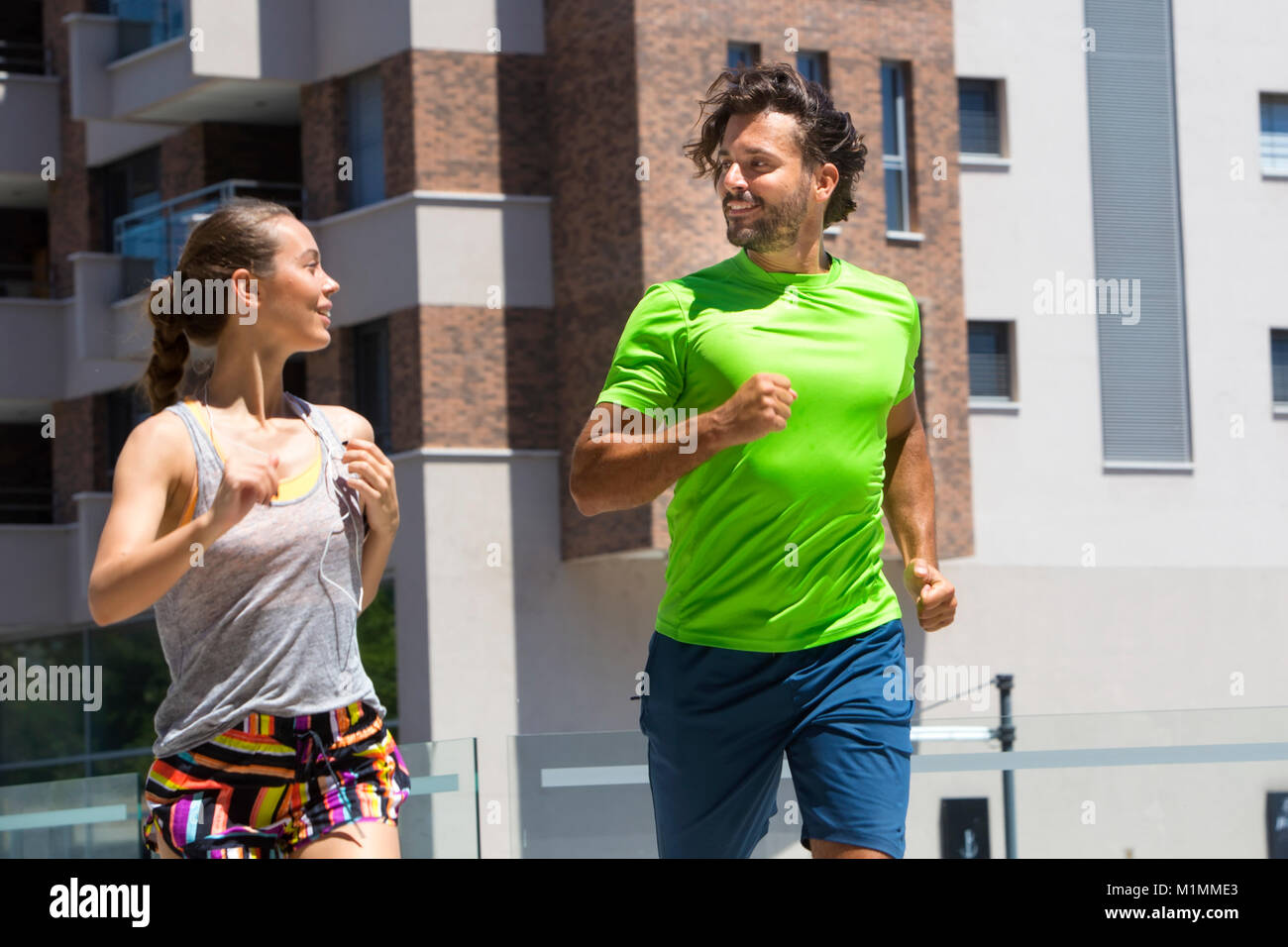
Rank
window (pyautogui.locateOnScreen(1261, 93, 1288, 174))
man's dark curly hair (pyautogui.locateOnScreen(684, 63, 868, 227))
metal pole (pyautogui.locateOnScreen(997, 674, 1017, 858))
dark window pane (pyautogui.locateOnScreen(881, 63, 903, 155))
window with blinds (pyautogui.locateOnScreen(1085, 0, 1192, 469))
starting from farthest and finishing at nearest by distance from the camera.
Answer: window (pyautogui.locateOnScreen(1261, 93, 1288, 174)) < window with blinds (pyautogui.locateOnScreen(1085, 0, 1192, 469)) < dark window pane (pyautogui.locateOnScreen(881, 63, 903, 155)) < metal pole (pyautogui.locateOnScreen(997, 674, 1017, 858)) < man's dark curly hair (pyautogui.locateOnScreen(684, 63, 868, 227))

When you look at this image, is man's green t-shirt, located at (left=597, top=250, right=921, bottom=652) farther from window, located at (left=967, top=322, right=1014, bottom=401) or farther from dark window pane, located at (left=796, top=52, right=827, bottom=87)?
window, located at (left=967, top=322, right=1014, bottom=401)

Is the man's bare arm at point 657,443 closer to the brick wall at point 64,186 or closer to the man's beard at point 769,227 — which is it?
Answer: the man's beard at point 769,227

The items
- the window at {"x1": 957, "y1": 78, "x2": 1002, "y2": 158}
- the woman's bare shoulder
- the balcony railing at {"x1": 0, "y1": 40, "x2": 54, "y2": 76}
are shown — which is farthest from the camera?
the balcony railing at {"x1": 0, "y1": 40, "x2": 54, "y2": 76}

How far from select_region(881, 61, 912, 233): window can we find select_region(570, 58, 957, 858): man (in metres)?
24.0

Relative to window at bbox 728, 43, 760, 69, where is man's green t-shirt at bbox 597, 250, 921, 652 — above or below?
below

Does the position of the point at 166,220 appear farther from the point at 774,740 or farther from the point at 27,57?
the point at 774,740

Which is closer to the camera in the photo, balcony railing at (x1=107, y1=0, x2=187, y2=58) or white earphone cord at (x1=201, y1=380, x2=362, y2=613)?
white earphone cord at (x1=201, y1=380, x2=362, y2=613)

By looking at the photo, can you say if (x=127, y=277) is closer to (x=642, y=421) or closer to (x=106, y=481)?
(x=106, y=481)

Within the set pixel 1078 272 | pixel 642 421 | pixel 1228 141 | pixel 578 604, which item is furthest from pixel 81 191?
pixel 642 421

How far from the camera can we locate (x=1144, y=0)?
31.9 metres

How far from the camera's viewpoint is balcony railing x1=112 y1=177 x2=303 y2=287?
2836 cm

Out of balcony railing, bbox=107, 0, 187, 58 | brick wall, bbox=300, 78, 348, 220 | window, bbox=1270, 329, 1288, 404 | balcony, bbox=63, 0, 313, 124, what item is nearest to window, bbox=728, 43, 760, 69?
brick wall, bbox=300, 78, 348, 220

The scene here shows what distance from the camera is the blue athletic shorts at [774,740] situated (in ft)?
15.6
